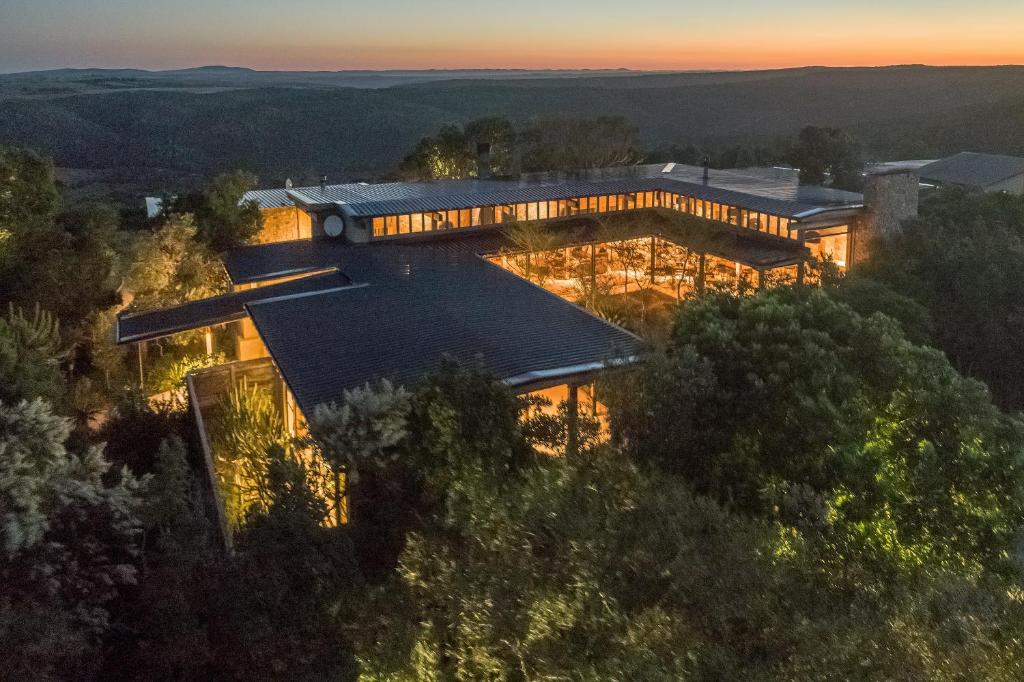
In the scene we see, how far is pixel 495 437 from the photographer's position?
1205cm

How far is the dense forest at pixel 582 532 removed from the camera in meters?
7.39

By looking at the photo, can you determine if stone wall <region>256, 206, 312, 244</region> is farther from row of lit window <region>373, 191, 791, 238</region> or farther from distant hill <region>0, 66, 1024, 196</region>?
distant hill <region>0, 66, 1024, 196</region>

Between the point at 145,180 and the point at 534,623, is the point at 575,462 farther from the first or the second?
the point at 145,180

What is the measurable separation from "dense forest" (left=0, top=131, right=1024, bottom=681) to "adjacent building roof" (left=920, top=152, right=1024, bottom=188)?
3649 centimetres

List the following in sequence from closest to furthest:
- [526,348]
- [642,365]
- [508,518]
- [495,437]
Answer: [508,518] → [495,437] → [642,365] → [526,348]

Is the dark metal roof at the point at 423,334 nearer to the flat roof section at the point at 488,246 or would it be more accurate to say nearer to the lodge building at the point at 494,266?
the lodge building at the point at 494,266

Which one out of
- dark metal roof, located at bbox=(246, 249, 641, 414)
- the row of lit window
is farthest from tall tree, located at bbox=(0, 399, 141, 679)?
the row of lit window

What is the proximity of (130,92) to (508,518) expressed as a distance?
392 feet

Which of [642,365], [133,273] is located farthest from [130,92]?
[642,365]

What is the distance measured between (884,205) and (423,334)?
18.2 meters

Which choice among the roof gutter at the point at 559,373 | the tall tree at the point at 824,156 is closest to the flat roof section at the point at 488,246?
the roof gutter at the point at 559,373

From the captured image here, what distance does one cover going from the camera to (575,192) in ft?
109

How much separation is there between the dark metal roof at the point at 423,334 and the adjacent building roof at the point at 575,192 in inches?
345

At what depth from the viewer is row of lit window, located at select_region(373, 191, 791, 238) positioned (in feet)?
97.3
